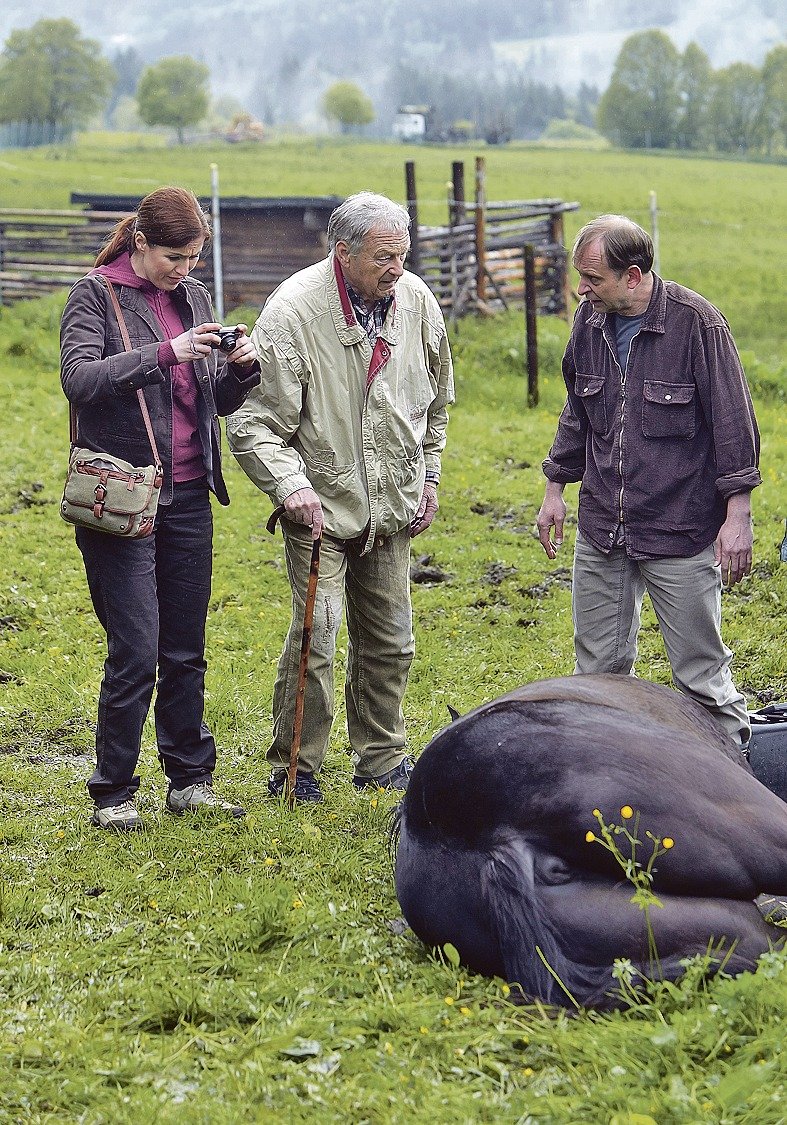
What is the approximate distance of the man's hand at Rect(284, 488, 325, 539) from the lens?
13.5 ft

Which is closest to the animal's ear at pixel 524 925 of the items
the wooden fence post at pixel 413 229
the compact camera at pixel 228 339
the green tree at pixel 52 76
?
the compact camera at pixel 228 339

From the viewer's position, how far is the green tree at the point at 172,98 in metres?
97.0

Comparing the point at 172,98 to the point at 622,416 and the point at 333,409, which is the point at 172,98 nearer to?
the point at 333,409

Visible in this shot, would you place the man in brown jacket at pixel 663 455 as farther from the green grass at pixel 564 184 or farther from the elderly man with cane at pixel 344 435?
the green grass at pixel 564 184

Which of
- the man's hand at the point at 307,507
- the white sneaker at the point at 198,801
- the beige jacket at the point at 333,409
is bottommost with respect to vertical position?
the white sneaker at the point at 198,801

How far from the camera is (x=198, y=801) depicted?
4.40m

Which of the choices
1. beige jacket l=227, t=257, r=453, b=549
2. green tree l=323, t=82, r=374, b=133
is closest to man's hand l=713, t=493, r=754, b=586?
beige jacket l=227, t=257, r=453, b=549

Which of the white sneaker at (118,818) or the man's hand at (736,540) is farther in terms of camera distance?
the white sneaker at (118,818)

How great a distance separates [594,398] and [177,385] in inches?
54.6

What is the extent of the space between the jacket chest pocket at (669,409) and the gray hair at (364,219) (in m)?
0.97

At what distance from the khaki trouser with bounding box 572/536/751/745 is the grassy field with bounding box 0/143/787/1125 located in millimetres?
955

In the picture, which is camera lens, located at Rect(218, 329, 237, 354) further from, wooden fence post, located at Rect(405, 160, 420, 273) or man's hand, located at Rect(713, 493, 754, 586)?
wooden fence post, located at Rect(405, 160, 420, 273)

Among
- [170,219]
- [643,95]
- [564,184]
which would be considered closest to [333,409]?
[170,219]

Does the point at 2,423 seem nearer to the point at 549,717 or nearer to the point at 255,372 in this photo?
the point at 255,372
